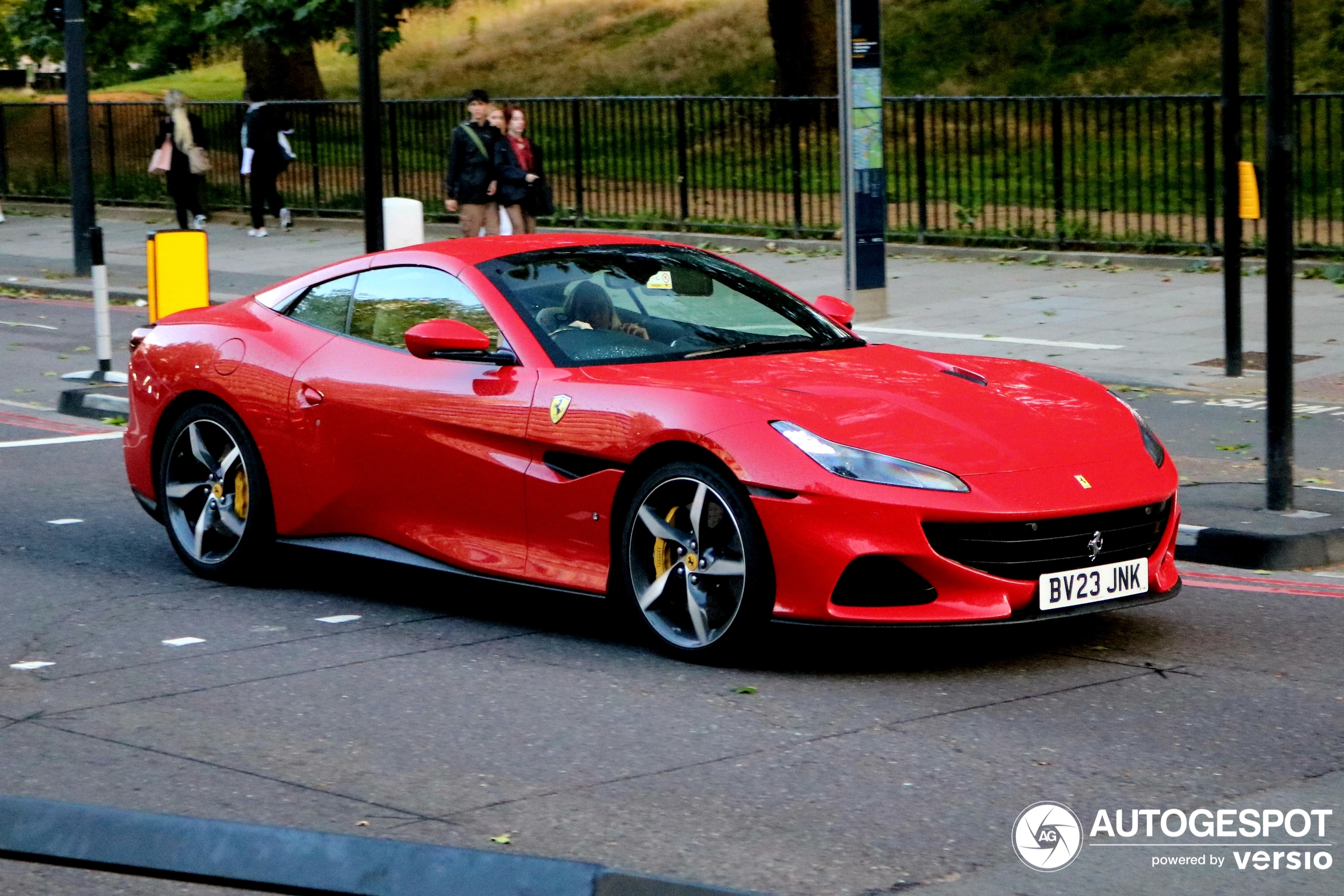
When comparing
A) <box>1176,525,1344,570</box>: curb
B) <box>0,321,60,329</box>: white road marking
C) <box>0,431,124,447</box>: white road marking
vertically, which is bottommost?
<box>1176,525,1344,570</box>: curb

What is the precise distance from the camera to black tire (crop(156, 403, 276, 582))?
774 centimetres

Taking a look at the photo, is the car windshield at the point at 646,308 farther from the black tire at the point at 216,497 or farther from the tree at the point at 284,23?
the tree at the point at 284,23

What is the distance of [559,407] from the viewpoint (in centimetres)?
672

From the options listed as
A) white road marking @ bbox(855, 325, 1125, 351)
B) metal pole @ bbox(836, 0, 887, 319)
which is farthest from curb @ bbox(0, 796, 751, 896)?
metal pole @ bbox(836, 0, 887, 319)

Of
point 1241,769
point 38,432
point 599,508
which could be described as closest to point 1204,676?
point 1241,769

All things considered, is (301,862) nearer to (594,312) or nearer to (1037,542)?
(1037,542)

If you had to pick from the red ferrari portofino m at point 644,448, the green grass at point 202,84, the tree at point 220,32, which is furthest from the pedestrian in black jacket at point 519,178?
the green grass at point 202,84

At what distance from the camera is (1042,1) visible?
38.4 m

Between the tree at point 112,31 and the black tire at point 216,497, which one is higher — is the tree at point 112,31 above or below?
above

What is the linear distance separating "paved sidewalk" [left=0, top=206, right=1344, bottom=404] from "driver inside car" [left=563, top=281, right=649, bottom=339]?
268 inches

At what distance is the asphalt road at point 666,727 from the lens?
4.69 m

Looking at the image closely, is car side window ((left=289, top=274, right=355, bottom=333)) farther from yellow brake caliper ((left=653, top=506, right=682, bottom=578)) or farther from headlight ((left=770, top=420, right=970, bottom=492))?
headlight ((left=770, top=420, right=970, bottom=492))

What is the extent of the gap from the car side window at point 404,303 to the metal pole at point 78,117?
1416 centimetres

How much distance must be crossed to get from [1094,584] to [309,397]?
308 cm
